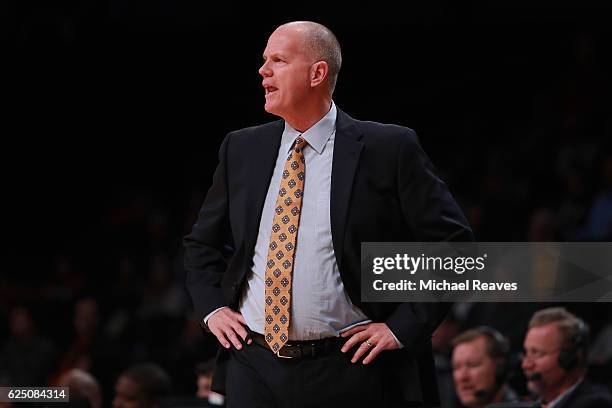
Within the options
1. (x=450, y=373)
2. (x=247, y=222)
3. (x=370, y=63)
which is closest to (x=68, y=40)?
(x=370, y=63)

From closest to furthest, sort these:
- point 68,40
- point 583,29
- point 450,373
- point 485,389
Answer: point 485,389, point 450,373, point 583,29, point 68,40

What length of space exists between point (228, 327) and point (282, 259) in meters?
0.22

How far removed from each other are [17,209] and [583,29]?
4525 mm

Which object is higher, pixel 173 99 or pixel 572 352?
pixel 173 99

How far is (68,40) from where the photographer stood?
8.89 m

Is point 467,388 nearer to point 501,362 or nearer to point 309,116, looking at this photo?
point 501,362

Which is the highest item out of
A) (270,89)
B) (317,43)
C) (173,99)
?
(173,99)

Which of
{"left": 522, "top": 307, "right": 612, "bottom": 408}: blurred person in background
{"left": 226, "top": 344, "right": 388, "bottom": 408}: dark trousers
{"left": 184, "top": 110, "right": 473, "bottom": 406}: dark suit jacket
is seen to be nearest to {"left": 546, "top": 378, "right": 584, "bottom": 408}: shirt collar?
{"left": 522, "top": 307, "right": 612, "bottom": 408}: blurred person in background

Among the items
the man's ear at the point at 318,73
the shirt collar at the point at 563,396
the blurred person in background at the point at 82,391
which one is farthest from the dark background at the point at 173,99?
the man's ear at the point at 318,73

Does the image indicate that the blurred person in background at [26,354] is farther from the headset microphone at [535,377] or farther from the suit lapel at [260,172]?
the suit lapel at [260,172]

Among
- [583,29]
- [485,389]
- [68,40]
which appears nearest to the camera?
[485,389]

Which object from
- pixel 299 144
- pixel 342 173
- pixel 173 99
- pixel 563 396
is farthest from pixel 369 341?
pixel 173 99

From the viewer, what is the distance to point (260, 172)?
2.85 meters

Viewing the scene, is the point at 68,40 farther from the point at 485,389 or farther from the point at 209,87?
the point at 485,389
